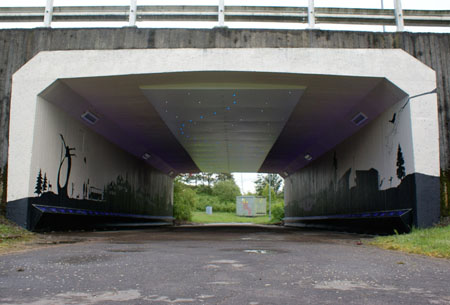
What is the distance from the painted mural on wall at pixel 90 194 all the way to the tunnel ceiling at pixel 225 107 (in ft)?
5.27

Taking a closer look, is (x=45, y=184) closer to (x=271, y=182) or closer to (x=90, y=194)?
(x=90, y=194)

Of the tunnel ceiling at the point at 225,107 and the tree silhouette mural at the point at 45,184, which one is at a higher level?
the tunnel ceiling at the point at 225,107

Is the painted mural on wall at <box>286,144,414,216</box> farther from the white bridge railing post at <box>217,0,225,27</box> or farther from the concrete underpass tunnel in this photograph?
the white bridge railing post at <box>217,0,225,27</box>

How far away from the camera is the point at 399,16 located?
10.9 m

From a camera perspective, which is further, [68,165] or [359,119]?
[359,119]

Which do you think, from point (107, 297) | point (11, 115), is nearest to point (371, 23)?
point (11, 115)


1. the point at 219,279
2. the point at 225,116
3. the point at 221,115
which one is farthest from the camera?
the point at 225,116

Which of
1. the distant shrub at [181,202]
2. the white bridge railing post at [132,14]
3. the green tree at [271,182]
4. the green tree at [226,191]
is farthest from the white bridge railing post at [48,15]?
the green tree at [271,182]

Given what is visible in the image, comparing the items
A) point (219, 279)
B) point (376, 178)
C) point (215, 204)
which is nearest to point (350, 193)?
point (376, 178)

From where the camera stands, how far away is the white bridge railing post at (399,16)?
35.4 ft

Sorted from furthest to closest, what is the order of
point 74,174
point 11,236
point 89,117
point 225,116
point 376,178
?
point 225,116 < point 89,117 < point 74,174 < point 376,178 < point 11,236

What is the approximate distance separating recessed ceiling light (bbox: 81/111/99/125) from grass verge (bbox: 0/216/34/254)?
4.31m

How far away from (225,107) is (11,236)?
7.31m

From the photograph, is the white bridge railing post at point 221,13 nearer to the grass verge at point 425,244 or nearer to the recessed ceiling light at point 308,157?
the grass verge at point 425,244
